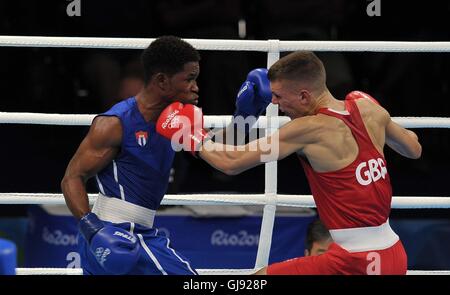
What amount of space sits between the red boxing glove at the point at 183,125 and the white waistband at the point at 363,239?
60 cm

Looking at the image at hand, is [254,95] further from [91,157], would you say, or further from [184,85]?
[91,157]

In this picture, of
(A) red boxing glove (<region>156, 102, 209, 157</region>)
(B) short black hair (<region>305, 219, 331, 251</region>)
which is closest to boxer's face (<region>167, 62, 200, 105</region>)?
(A) red boxing glove (<region>156, 102, 209, 157</region>)

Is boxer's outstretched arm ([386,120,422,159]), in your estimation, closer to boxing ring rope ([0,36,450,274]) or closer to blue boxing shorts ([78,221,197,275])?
boxing ring rope ([0,36,450,274])

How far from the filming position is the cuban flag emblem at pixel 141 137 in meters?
3.61

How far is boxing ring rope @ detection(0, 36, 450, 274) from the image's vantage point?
4059mm

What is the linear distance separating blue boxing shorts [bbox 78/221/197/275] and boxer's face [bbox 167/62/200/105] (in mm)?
491

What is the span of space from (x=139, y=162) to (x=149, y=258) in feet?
1.16

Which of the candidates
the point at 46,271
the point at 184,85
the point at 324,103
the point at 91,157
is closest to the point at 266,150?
the point at 324,103

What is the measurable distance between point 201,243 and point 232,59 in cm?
153

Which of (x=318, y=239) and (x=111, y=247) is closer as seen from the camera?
(x=111, y=247)

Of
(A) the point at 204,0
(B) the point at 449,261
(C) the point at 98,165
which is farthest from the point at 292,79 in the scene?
(A) the point at 204,0

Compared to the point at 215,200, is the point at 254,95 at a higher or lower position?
higher

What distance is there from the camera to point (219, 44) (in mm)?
4086

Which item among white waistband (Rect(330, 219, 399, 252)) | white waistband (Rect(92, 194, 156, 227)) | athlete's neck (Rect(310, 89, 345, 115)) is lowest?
white waistband (Rect(330, 219, 399, 252))
